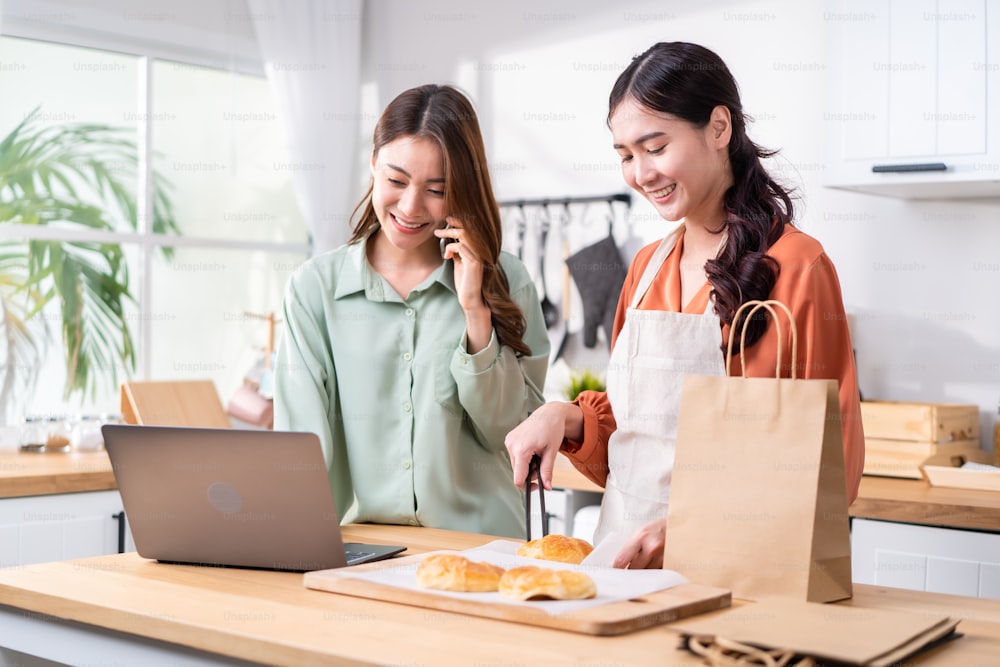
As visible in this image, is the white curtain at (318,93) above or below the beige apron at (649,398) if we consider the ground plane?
above

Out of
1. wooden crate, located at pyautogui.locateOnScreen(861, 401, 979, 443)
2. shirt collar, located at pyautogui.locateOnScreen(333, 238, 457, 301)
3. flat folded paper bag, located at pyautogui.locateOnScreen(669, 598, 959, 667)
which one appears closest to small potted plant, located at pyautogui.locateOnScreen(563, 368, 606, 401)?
wooden crate, located at pyautogui.locateOnScreen(861, 401, 979, 443)

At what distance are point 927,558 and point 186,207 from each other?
2785 millimetres

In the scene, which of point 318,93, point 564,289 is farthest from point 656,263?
point 318,93

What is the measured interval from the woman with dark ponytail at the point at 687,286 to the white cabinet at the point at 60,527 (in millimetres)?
1726

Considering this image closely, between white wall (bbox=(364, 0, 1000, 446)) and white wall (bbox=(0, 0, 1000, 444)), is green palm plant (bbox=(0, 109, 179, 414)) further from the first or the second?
white wall (bbox=(364, 0, 1000, 446))

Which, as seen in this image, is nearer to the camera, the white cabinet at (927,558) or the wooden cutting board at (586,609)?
the wooden cutting board at (586,609)

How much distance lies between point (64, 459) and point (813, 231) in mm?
2230

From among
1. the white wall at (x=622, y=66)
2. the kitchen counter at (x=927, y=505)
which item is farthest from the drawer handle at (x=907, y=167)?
the kitchen counter at (x=927, y=505)

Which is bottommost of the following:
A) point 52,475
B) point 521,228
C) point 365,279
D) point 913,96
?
point 52,475

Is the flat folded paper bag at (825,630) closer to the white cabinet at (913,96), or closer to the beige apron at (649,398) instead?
the beige apron at (649,398)

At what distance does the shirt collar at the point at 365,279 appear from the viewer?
1.79 meters

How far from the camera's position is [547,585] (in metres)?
1.11

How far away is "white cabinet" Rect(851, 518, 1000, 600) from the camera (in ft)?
7.61

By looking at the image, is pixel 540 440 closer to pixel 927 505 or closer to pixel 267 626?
pixel 267 626
